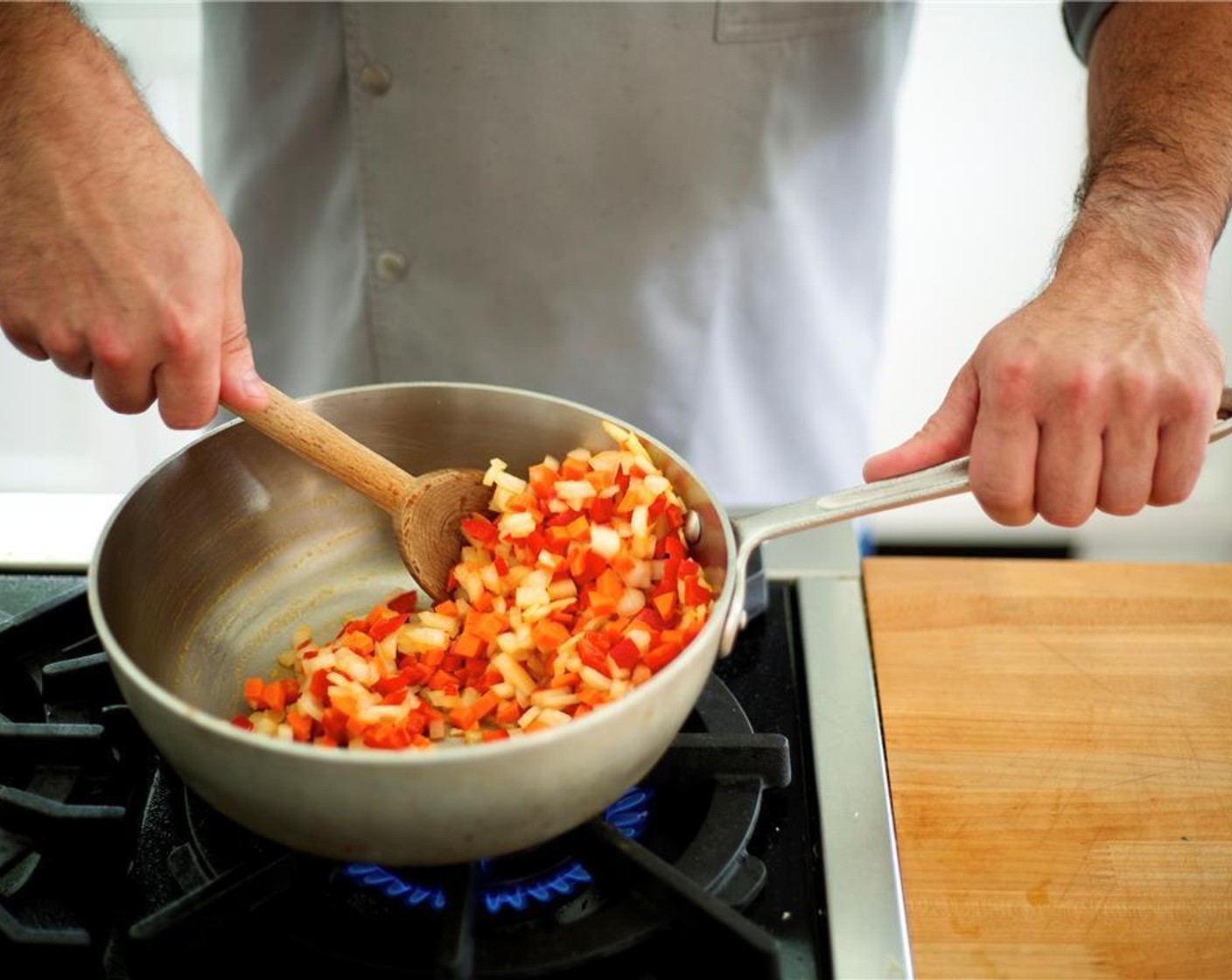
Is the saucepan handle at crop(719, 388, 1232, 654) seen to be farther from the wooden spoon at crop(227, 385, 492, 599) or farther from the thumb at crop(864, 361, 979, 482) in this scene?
the wooden spoon at crop(227, 385, 492, 599)

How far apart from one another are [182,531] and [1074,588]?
30.7 inches

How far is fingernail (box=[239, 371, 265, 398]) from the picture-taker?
2.85 feet

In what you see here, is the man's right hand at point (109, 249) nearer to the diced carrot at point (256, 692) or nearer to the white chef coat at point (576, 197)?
the diced carrot at point (256, 692)

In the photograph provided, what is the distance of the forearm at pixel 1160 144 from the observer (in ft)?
3.09

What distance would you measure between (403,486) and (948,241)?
151cm

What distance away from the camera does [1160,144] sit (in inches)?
40.2

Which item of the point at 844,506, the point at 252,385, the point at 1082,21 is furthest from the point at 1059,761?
the point at 1082,21

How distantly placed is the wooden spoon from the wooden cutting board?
37cm

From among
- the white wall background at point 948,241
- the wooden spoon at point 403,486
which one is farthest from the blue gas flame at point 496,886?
the white wall background at point 948,241

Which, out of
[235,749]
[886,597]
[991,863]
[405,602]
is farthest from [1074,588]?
[235,749]

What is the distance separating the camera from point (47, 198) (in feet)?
2.73

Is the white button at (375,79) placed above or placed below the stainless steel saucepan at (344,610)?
above

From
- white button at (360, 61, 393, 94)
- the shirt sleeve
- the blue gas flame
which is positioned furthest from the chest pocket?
the blue gas flame

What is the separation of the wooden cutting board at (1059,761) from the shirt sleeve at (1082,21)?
0.56m
